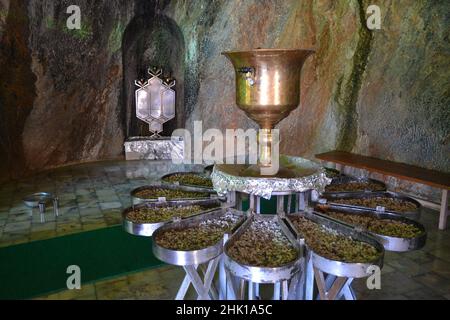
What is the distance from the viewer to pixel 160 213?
3014 millimetres

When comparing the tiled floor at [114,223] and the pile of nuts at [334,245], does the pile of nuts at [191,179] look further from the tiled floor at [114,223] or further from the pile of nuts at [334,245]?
the pile of nuts at [334,245]

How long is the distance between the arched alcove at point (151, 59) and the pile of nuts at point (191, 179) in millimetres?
4354

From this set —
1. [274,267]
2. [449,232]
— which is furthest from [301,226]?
[449,232]

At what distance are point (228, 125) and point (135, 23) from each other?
2645 mm

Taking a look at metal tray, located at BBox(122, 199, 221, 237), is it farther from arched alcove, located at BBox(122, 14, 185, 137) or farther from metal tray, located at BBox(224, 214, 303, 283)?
arched alcove, located at BBox(122, 14, 185, 137)

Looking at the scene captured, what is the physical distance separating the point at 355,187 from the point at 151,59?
581 centimetres

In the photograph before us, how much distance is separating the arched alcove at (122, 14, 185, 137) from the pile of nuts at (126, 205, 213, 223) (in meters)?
5.23

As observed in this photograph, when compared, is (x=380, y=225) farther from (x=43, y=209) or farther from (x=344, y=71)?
(x=344, y=71)

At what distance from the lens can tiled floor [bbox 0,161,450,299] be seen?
3.32 metres

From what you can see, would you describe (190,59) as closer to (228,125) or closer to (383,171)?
(228,125)

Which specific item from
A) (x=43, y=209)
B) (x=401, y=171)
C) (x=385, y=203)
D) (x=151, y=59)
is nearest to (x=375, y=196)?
(x=385, y=203)

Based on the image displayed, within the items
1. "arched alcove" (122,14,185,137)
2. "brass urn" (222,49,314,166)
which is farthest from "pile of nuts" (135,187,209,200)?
"arched alcove" (122,14,185,137)

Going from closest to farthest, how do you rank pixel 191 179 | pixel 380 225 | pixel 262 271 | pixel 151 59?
pixel 262 271, pixel 380 225, pixel 191 179, pixel 151 59

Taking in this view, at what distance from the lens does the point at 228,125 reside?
7.58 meters
